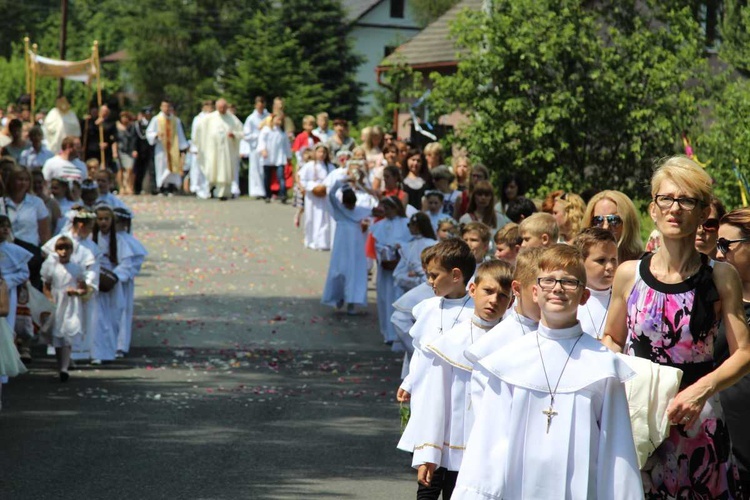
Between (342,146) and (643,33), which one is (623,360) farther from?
(342,146)

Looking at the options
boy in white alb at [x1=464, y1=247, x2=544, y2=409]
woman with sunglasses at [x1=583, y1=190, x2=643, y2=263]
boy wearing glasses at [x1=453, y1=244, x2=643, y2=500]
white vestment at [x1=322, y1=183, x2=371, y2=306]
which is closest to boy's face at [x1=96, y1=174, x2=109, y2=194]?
white vestment at [x1=322, y1=183, x2=371, y2=306]

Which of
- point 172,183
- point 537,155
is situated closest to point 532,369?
point 537,155

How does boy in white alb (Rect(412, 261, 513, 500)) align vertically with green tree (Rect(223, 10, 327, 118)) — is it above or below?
below

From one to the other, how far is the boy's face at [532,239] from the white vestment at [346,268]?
9075mm

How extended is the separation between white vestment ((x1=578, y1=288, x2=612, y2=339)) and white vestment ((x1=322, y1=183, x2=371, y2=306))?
10.7 metres

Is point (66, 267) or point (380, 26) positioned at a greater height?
point (380, 26)

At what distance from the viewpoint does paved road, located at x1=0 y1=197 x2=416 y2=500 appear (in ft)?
28.7

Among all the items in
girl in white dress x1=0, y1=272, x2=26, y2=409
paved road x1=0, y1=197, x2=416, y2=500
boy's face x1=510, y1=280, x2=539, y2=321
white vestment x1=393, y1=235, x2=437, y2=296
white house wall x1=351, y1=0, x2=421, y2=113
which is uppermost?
white house wall x1=351, y1=0, x2=421, y2=113

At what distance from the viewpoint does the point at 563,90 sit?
56.5ft

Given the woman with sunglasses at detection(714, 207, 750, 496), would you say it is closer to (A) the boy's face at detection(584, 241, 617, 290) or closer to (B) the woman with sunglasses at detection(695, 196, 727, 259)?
(B) the woman with sunglasses at detection(695, 196, 727, 259)

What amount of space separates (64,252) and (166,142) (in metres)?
19.0

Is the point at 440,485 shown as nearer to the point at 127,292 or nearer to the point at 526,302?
the point at 526,302

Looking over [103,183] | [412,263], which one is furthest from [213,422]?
[103,183]

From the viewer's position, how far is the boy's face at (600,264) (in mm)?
7090
